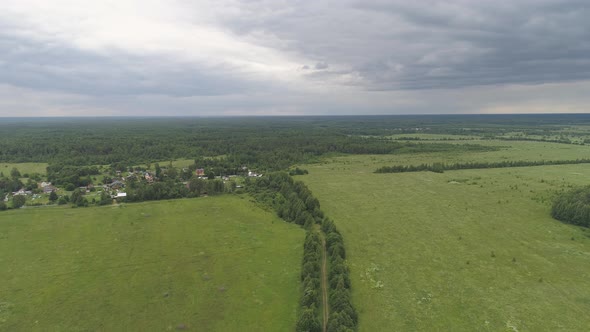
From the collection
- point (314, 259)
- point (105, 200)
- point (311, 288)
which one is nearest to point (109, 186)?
point (105, 200)

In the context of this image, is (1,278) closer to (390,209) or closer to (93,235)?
(93,235)

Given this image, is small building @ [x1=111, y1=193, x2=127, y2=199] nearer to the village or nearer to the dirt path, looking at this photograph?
the village

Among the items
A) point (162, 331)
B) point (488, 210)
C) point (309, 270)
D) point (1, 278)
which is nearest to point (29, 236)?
point (1, 278)

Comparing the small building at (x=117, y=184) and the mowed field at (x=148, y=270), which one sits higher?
the small building at (x=117, y=184)

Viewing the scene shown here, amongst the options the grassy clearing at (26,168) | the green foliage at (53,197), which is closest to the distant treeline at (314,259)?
the green foliage at (53,197)

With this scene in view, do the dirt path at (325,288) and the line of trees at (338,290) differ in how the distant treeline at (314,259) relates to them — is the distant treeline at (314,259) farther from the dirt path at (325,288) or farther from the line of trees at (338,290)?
the dirt path at (325,288)
